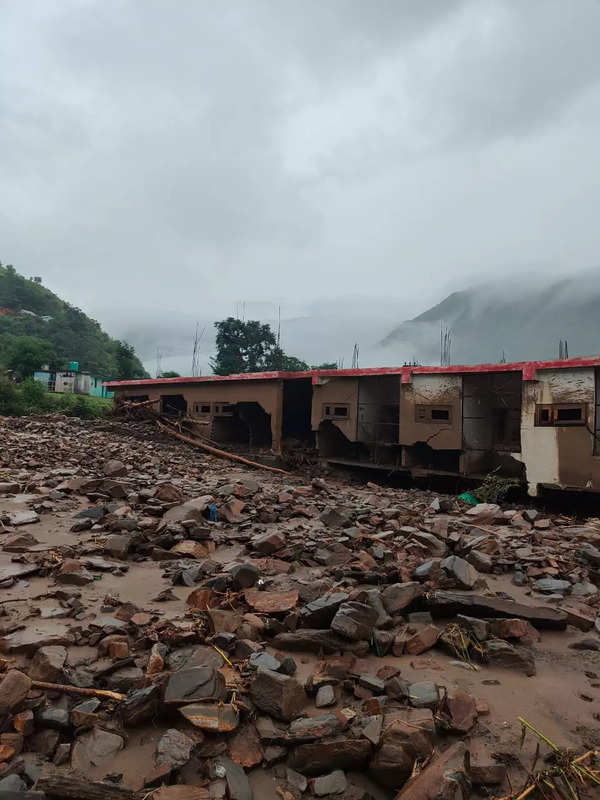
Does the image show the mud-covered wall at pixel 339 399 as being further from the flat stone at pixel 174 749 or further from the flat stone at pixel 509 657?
the flat stone at pixel 174 749

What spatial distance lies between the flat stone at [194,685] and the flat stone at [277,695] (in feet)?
0.61

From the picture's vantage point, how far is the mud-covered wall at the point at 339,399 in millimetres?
14156

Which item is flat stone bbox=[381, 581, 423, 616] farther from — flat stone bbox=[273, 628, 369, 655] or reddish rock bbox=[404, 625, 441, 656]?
flat stone bbox=[273, 628, 369, 655]

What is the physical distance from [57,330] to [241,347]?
36.6 meters

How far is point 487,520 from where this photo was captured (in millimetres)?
6844

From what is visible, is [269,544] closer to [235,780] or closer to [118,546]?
[118,546]

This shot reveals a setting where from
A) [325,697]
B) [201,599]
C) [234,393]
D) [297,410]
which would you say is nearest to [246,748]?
[325,697]

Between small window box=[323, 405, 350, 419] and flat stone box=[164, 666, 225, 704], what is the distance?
1201 cm

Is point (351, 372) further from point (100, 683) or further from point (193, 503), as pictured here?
point (100, 683)

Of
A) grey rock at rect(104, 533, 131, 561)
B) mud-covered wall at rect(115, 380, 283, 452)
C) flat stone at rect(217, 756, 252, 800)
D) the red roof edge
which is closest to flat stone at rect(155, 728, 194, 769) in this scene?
flat stone at rect(217, 756, 252, 800)

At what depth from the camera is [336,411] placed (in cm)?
1455

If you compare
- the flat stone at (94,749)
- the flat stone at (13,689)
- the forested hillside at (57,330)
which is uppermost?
the forested hillside at (57,330)

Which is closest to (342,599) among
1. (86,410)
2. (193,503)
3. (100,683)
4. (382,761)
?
(382,761)

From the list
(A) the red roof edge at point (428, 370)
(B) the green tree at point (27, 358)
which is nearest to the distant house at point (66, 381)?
(B) the green tree at point (27, 358)
